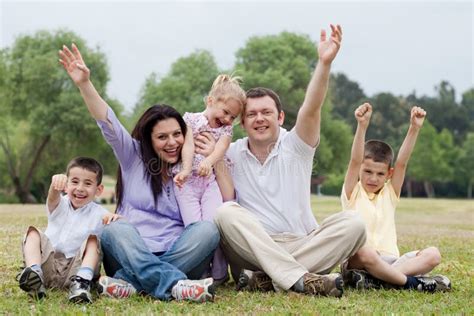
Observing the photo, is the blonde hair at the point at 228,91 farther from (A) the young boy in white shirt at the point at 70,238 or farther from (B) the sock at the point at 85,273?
(B) the sock at the point at 85,273

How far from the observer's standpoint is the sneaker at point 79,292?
16.1 ft

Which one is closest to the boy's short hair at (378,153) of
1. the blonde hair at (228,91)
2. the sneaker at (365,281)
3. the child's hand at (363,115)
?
the child's hand at (363,115)

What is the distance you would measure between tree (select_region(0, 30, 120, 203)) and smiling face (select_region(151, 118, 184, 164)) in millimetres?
33237

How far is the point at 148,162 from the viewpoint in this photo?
19.0ft

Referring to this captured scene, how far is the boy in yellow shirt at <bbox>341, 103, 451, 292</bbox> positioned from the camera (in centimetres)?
575

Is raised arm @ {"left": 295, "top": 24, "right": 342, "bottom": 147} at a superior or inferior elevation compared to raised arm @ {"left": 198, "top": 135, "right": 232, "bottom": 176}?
superior

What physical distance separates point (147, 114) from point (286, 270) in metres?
1.79

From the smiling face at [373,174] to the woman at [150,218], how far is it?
1.76 metres

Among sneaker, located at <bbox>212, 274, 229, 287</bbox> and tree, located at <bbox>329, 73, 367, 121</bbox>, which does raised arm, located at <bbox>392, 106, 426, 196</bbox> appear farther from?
tree, located at <bbox>329, 73, 367, 121</bbox>

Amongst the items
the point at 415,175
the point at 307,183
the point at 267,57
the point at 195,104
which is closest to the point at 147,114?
the point at 307,183

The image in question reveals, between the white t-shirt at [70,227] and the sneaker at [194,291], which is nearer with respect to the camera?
the sneaker at [194,291]

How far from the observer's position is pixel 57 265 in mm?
5578

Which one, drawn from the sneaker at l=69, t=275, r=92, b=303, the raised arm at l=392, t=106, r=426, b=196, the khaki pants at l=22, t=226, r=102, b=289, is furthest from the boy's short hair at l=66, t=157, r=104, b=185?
the raised arm at l=392, t=106, r=426, b=196

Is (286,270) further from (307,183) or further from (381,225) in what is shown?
(381,225)
